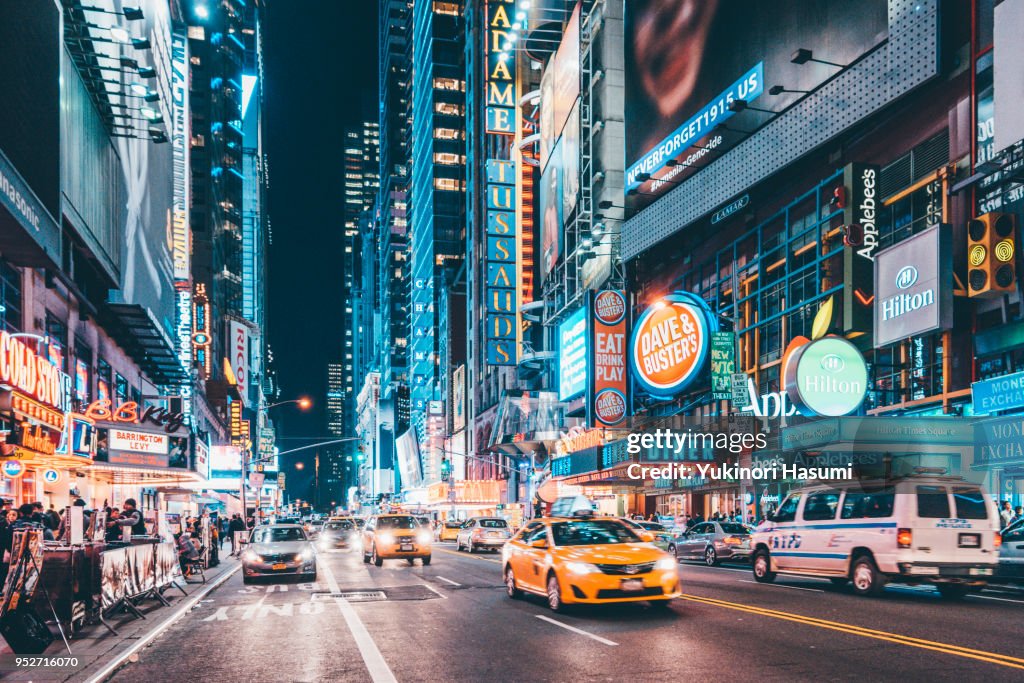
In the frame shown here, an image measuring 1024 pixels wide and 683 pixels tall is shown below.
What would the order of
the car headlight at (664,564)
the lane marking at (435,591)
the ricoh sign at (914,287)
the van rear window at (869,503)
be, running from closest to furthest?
the car headlight at (664,564), the van rear window at (869,503), the lane marking at (435,591), the ricoh sign at (914,287)

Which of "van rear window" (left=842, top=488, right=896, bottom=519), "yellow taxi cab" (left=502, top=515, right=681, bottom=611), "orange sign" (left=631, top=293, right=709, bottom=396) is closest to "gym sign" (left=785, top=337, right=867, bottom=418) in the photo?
"orange sign" (left=631, top=293, right=709, bottom=396)

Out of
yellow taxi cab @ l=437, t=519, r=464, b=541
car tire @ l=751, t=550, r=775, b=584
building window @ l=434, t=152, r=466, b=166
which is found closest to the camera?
car tire @ l=751, t=550, r=775, b=584

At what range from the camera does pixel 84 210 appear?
30469 millimetres

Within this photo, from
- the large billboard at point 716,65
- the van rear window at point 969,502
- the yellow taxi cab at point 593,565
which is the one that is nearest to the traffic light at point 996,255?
the large billboard at point 716,65

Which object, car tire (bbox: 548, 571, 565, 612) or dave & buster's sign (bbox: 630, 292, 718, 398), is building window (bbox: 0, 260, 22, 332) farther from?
dave & buster's sign (bbox: 630, 292, 718, 398)

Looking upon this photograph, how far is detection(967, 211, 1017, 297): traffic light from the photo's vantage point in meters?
23.3

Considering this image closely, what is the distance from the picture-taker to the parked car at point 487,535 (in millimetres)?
37906

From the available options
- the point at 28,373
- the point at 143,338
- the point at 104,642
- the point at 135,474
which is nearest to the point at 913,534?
the point at 104,642

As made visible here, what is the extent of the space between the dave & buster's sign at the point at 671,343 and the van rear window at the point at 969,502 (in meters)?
21.9

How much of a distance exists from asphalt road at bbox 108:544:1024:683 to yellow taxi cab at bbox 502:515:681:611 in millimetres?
334

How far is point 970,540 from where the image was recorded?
1505 centimetres

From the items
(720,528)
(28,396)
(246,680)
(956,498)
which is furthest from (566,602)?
(720,528)

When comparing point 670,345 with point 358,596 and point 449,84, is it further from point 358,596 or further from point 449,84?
point 449,84

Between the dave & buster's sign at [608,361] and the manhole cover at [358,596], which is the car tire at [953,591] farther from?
the dave & buster's sign at [608,361]
